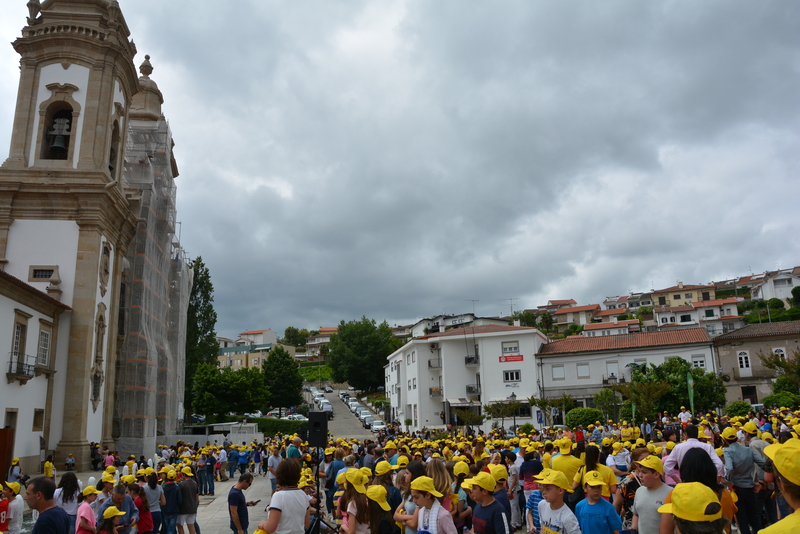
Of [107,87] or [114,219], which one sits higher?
[107,87]

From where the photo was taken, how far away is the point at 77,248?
2600 centimetres

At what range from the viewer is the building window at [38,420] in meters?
22.9

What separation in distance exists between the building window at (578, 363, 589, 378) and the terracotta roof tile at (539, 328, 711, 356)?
119 cm

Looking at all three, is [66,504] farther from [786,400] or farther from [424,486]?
[786,400]

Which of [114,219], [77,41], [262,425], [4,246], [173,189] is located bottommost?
[262,425]

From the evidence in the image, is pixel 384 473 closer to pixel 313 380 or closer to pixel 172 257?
pixel 172 257

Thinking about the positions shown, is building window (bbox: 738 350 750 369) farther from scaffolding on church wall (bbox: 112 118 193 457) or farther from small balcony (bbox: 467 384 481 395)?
scaffolding on church wall (bbox: 112 118 193 457)

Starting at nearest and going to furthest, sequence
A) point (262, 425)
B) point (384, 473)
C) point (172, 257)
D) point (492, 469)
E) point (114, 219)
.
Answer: point (492, 469)
point (384, 473)
point (114, 219)
point (172, 257)
point (262, 425)

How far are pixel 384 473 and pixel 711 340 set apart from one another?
44.0 meters

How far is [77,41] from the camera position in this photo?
27.9 metres

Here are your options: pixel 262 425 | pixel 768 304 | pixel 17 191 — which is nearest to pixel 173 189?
pixel 17 191

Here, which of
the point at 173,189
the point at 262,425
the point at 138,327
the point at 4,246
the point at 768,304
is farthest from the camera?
the point at 768,304

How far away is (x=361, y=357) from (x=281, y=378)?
20.4 meters

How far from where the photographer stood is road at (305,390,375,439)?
5422 cm
